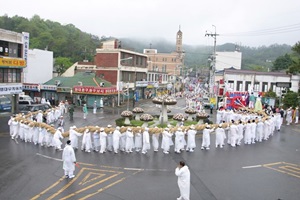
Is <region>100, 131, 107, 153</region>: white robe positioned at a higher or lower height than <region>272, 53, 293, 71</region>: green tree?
lower

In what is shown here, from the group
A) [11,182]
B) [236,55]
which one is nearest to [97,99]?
[11,182]

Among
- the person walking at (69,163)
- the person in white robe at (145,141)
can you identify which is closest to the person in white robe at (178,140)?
the person in white robe at (145,141)

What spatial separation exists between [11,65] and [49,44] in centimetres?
4163

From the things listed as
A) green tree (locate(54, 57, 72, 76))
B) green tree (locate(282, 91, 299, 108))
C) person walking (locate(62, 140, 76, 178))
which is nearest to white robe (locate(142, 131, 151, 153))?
person walking (locate(62, 140, 76, 178))

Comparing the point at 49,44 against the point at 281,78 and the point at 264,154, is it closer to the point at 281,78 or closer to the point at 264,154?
the point at 281,78

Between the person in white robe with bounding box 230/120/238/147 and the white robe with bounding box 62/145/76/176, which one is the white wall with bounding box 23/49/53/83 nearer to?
the person in white robe with bounding box 230/120/238/147

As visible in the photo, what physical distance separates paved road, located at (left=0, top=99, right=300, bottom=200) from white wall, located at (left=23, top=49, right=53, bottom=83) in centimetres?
2741

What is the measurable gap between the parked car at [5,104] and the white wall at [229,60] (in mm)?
44225

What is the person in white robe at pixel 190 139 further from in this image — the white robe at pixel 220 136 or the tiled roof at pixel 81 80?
Result: the tiled roof at pixel 81 80

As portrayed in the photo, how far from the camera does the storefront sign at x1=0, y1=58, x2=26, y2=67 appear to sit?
2886 cm

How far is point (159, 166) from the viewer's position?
14.7 metres

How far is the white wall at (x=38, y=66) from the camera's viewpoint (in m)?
44.3

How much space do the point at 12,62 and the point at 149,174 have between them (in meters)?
22.2

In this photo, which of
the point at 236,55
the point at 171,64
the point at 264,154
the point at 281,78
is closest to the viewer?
the point at 264,154
